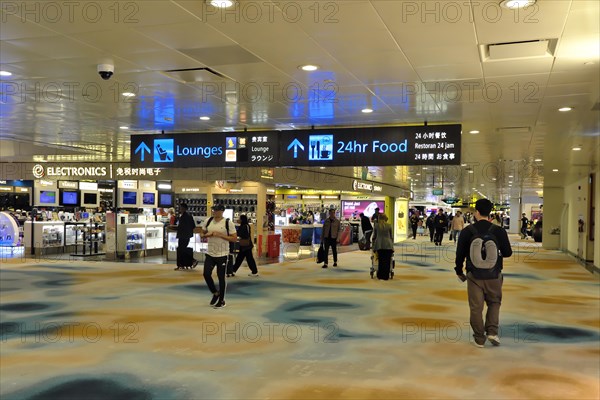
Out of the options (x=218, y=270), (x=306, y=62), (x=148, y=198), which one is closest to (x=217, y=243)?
(x=218, y=270)

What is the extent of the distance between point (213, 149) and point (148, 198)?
1283 centimetres

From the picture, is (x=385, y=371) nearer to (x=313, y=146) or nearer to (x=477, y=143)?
(x=313, y=146)

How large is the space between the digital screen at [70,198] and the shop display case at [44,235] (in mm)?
2559

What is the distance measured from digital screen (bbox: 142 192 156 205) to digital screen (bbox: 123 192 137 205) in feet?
1.83

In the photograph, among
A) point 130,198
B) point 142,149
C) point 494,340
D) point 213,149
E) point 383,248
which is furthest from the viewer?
point 130,198

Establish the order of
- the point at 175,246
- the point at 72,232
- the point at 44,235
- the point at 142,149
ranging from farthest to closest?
1. the point at 72,232
2. the point at 44,235
3. the point at 175,246
4. the point at 142,149

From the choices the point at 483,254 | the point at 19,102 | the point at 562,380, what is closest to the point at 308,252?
the point at 19,102

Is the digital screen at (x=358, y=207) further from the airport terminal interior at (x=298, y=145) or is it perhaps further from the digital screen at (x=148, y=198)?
the airport terminal interior at (x=298, y=145)

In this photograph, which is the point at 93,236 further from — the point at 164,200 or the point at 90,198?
the point at 164,200

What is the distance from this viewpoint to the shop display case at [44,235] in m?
19.6

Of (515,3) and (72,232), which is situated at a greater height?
(515,3)

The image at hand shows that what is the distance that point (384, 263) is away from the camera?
43.3ft

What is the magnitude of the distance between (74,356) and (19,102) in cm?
555

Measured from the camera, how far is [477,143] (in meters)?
13.0
